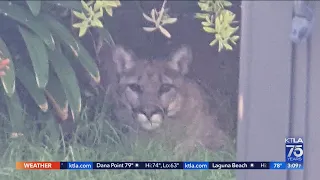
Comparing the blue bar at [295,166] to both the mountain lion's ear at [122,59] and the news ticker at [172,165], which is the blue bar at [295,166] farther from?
the mountain lion's ear at [122,59]

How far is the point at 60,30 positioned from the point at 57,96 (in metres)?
0.19

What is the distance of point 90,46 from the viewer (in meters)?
1.83

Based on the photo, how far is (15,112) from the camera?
1.84 meters

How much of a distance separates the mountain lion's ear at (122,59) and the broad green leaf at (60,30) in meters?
0.12

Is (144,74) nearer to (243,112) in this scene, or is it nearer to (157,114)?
(157,114)

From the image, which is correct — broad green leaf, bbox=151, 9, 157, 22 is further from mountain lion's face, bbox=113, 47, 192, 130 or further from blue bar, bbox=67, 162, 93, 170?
blue bar, bbox=67, 162, 93, 170

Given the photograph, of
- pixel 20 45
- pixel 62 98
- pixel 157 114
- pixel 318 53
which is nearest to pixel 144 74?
pixel 157 114

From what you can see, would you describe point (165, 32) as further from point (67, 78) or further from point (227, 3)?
point (67, 78)

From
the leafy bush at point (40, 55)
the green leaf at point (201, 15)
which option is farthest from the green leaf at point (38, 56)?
the green leaf at point (201, 15)

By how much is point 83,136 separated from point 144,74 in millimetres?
254

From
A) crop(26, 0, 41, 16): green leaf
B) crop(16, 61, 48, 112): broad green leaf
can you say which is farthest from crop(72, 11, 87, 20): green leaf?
crop(16, 61, 48, 112): broad green leaf

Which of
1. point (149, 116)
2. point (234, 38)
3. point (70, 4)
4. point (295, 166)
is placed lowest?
point (295, 166)

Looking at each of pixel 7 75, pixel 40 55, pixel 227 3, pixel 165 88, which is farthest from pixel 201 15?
pixel 7 75

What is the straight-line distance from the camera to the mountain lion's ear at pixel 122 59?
1.84 m
